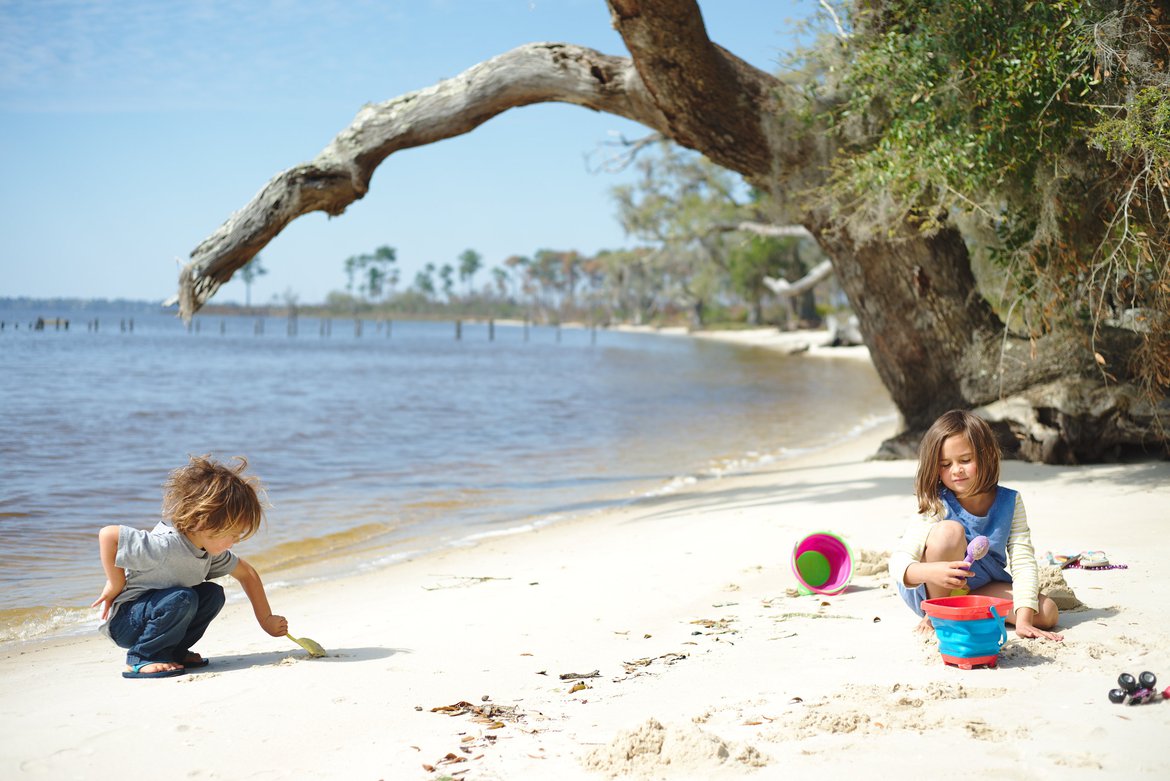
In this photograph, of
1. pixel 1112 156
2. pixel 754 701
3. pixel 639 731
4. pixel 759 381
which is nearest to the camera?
pixel 639 731

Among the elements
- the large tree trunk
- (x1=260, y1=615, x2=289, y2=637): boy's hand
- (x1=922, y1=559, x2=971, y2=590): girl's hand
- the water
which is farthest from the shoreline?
the large tree trunk

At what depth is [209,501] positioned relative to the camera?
12.0 ft

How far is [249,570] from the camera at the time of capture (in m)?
3.98

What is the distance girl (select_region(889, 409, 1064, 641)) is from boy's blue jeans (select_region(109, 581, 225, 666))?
280 centimetres

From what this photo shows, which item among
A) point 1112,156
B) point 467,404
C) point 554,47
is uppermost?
point 554,47

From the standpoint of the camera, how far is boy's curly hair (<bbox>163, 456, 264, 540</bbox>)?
368 centimetres

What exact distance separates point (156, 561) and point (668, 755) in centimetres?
222

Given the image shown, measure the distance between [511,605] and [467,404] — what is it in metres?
16.9

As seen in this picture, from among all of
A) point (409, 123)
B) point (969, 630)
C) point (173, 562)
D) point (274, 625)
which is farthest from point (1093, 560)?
point (409, 123)

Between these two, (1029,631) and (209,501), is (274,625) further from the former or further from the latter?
(1029,631)

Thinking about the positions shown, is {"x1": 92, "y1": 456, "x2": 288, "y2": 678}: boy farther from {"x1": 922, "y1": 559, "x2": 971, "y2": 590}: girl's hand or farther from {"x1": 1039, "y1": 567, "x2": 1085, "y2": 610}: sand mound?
{"x1": 1039, "y1": 567, "x2": 1085, "y2": 610}: sand mound

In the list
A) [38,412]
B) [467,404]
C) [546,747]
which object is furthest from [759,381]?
[546,747]

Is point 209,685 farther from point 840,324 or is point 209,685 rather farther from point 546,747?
point 840,324

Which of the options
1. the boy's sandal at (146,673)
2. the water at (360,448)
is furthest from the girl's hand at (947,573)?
the water at (360,448)
